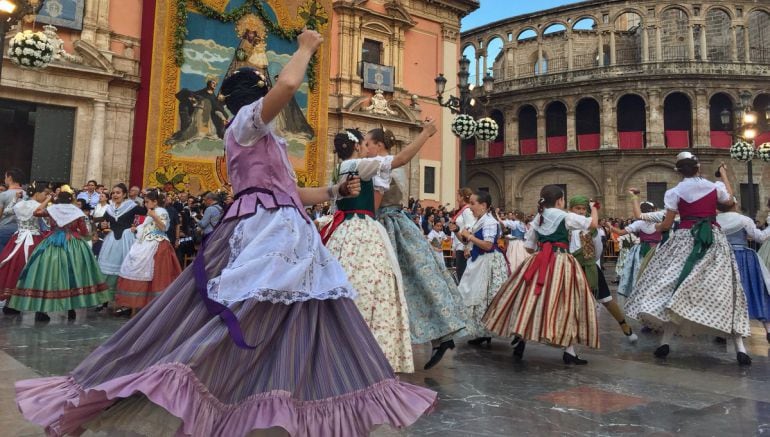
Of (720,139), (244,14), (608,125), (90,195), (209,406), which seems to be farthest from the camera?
(608,125)

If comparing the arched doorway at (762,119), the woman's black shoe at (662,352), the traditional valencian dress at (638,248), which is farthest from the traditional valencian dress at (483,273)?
the arched doorway at (762,119)

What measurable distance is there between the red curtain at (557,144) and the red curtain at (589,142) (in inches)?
32.5

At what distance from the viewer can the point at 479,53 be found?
118ft

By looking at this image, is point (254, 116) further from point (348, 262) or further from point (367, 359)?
point (348, 262)

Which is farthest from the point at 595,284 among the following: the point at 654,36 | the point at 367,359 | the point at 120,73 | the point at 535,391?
the point at 654,36

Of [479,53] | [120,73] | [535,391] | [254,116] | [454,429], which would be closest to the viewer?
[254,116]

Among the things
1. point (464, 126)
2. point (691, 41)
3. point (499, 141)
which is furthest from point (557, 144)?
point (464, 126)

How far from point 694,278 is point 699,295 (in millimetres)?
171

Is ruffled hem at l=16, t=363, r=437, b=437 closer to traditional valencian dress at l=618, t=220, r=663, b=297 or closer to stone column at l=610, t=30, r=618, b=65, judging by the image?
traditional valencian dress at l=618, t=220, r=663, b=297

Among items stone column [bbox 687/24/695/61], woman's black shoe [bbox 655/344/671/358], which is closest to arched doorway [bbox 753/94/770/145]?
stone column [bbox 687/24/695/61]

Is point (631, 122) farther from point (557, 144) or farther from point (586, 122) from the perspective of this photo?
point (557, 144)

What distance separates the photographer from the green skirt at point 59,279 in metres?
6.97

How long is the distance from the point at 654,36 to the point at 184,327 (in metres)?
35.7

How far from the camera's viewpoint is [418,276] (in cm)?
464
